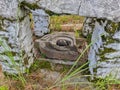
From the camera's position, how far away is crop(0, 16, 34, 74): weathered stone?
349 centimetres

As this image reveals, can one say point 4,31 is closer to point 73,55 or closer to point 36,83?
point 36,83

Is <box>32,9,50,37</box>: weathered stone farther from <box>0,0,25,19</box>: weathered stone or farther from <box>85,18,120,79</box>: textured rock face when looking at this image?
<box>0,0,25,19</box>: weathered stone

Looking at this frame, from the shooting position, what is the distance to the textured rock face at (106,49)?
3.29m

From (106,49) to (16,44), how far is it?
1236 mm

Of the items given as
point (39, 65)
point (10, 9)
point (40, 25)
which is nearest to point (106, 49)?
point (39, 65)

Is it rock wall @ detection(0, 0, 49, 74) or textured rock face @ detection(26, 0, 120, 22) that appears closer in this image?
textured rock face @ detection(26, 0, 120, 22)

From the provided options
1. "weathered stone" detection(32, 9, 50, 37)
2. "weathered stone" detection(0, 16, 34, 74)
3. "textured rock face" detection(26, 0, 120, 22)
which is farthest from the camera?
"weathered stone" detection(32, 9, 50, 37)

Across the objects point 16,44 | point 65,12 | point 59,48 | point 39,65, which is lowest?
point 39,65

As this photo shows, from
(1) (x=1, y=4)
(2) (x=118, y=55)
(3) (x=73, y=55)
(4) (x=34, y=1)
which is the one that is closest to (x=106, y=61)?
(2) (x=118, y=55)

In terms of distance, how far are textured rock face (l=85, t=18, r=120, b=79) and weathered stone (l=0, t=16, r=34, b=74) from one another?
959mm

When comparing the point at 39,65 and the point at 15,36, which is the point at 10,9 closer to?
the point at 15,36

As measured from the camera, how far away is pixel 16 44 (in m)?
3.63

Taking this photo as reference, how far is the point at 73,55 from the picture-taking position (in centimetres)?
424

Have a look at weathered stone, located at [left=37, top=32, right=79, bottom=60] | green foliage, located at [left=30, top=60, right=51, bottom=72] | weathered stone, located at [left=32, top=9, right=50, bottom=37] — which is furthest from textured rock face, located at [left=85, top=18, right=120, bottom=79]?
weathered stone, located at [left=32, top=9, right=50, bottom=37]
